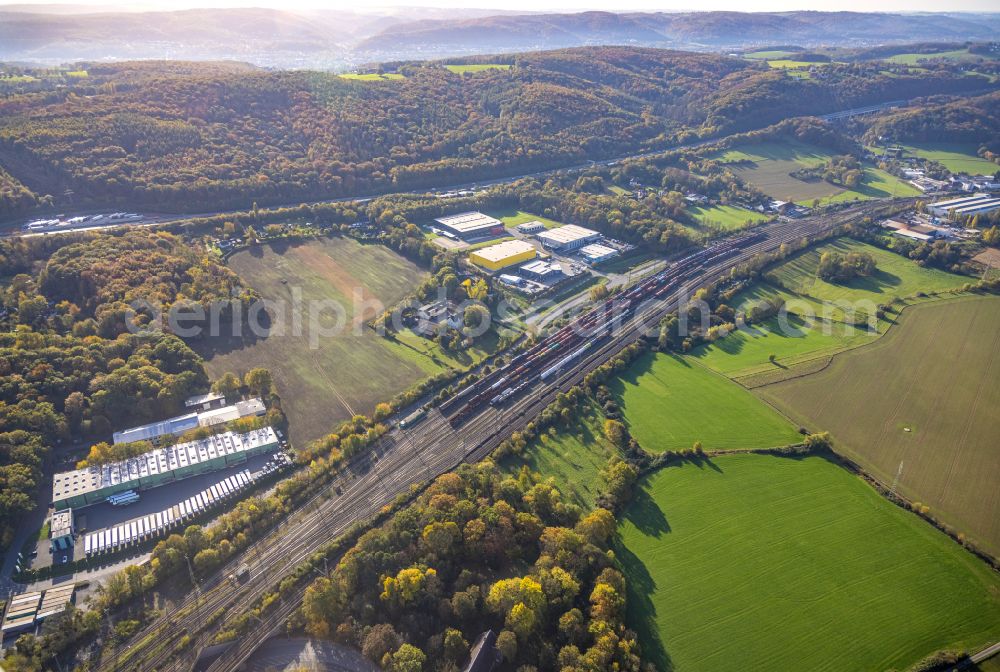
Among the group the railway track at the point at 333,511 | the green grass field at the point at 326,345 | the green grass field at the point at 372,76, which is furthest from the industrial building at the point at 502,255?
the green grass field at the point at 372,76

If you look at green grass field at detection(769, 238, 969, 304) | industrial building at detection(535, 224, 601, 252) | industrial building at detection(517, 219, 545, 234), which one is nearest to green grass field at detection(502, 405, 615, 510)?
industrial building at detection(535, 224, 601, 252)

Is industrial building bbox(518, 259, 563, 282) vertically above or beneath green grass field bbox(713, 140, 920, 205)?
beneath

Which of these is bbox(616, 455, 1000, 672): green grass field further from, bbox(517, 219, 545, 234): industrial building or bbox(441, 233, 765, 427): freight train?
bbox(517, 219, 545, 234): industrial building

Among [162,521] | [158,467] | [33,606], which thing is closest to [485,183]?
[158,467]

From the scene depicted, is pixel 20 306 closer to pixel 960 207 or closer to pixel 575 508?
pixel 575 508

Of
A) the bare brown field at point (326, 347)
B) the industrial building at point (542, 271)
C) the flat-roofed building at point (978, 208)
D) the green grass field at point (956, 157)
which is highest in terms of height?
the green grass field at point (956, 157)

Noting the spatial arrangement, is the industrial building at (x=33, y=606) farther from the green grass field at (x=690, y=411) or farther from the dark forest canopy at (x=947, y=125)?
the dark forest canopy at (x=947, y=125)

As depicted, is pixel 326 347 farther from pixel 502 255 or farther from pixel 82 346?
pixel 502 255
